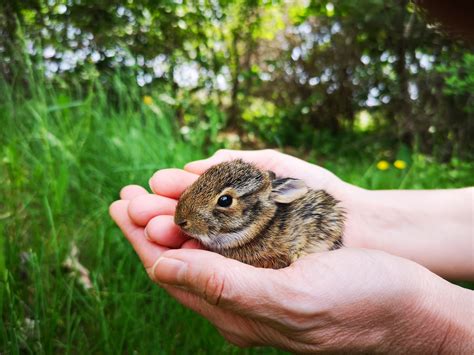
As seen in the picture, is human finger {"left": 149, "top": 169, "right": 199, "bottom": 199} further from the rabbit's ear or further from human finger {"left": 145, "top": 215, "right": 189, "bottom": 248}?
the rabbit's ear

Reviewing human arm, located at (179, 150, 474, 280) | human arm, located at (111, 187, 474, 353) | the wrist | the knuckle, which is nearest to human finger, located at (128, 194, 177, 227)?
human arm, located at (111, 187, 474, 353)

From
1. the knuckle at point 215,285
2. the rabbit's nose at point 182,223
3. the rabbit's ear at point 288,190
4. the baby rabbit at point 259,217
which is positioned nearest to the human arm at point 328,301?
the knuckle at point 215,285

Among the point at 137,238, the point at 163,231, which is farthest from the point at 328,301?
the point at 137,238

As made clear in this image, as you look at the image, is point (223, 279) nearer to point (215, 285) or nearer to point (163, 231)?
point (215, 285)

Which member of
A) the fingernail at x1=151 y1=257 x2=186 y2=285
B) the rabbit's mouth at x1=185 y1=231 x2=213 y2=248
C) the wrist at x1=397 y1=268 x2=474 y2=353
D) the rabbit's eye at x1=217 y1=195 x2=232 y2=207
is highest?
the rabbit's eye at x1=217 y1=195 x2=232 y2=207

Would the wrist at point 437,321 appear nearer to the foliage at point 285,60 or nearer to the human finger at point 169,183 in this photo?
the human finger at point 169,183

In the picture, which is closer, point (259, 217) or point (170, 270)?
point (170, 270)

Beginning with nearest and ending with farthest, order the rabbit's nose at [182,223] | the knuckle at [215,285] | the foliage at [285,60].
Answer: the knuckle at [215,285] → the rabbit's nose at [182,223] → the foliage at [285,60]
